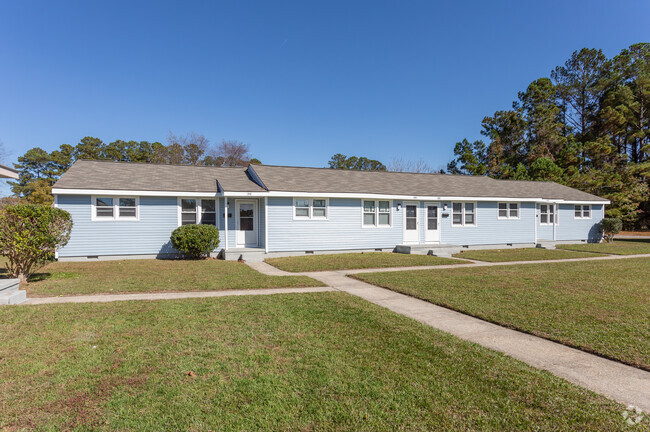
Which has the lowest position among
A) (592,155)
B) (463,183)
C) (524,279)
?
(524,279)

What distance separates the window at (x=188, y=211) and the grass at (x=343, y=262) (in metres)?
3.75

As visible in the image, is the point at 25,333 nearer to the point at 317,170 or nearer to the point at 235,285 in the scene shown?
the point at 235,285

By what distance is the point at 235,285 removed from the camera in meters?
8.59

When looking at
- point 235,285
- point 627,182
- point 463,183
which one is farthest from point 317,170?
point 627,182

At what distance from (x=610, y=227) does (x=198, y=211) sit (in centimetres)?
2357

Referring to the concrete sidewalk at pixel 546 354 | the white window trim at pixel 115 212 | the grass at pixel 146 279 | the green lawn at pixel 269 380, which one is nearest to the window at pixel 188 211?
the white window trim at pixel 115 212

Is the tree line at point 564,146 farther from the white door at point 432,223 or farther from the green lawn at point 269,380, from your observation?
A: the green lawn at point 269,380

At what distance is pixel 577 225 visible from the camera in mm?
21656

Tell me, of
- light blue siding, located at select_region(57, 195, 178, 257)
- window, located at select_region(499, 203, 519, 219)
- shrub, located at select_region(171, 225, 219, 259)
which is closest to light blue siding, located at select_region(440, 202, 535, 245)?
window, located at select_region(499, 203, 519, 219)

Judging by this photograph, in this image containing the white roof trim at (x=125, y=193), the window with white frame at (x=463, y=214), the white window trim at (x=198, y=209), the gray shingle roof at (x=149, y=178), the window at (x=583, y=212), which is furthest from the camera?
the window at (x=583, y=212)

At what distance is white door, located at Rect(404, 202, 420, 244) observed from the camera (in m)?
17.5

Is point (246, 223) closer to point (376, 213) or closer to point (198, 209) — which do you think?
point (198, 209)

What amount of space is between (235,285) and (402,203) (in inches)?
425

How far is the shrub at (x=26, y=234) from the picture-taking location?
819 centimetres
